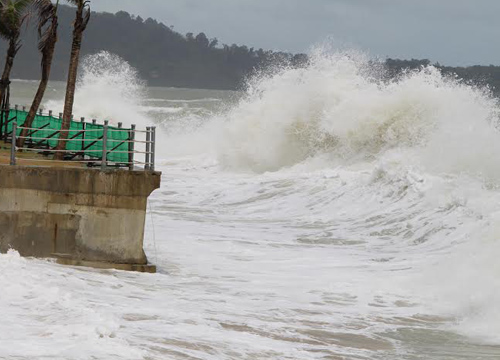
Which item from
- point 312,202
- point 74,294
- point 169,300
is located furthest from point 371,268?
point 312,202

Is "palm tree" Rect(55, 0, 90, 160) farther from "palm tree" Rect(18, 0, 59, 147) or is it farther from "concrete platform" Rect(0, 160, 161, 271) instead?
"concrete platform" Rect(0, 160, 161, 271)

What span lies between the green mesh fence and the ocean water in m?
1.75

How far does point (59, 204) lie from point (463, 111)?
19250 millimetres

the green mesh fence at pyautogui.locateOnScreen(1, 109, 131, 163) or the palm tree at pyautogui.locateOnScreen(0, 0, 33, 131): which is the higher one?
the palm tree at pyautogui.locateOnScreen(0, 0, 33, 131)

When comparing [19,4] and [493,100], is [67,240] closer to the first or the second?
[19,4]

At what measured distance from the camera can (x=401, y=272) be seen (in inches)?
649

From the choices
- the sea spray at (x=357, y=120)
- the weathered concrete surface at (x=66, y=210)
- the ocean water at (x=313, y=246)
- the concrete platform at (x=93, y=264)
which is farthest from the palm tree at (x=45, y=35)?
the sea spray at (x=357, y=120)

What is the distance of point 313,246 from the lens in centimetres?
1947

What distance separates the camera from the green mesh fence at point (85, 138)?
644 inches

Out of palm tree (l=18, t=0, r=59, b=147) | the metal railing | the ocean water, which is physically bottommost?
the ocean water

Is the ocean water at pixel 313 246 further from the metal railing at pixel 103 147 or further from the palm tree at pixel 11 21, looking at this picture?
the palm tree at pixel 11 21

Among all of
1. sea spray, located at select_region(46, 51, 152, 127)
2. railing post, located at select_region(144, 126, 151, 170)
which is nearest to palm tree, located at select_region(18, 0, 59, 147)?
railing post, located at select_region(144, 126, 151, 170)

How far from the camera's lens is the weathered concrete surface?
1432cm

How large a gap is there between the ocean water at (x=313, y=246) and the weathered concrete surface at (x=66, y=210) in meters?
0.36
